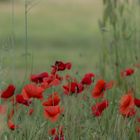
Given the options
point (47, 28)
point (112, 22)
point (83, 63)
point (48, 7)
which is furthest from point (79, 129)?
point (48, 7)

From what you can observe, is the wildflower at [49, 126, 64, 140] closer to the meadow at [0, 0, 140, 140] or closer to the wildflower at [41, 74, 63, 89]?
Result: the meadow at [0, 0, 140, 140]

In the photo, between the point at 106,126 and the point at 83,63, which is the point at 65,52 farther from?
the point at 106,126

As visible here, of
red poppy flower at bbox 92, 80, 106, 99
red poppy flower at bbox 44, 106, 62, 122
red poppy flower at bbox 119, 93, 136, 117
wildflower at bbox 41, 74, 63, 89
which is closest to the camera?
red poppy flower at bbox 44, 106, 62, 122

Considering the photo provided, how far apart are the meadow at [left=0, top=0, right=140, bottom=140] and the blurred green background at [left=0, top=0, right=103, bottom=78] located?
16mm

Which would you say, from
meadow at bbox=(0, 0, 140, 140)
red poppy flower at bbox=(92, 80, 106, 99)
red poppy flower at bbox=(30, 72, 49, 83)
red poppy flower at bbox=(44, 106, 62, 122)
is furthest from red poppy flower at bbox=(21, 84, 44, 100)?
red poppy flower at bbox=(92, 80, 106, 99)

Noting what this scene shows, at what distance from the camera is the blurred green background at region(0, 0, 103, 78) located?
8.09m

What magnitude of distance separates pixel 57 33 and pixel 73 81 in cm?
668

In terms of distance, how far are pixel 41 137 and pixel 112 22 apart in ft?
7.04

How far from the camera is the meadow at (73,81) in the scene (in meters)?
3.33

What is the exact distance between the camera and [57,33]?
10438mm

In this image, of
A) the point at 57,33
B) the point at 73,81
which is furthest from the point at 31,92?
the point at 57,33

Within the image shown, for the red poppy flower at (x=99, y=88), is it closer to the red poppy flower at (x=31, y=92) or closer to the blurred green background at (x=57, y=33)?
the red poppy flower at (x=31, y=92)

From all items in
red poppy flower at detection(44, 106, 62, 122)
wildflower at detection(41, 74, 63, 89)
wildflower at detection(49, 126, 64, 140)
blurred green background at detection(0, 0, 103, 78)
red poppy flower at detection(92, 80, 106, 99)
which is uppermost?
blurred green background at detection(0, 0, 103, 78)

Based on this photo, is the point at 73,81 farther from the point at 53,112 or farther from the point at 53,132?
the point at 53,112
